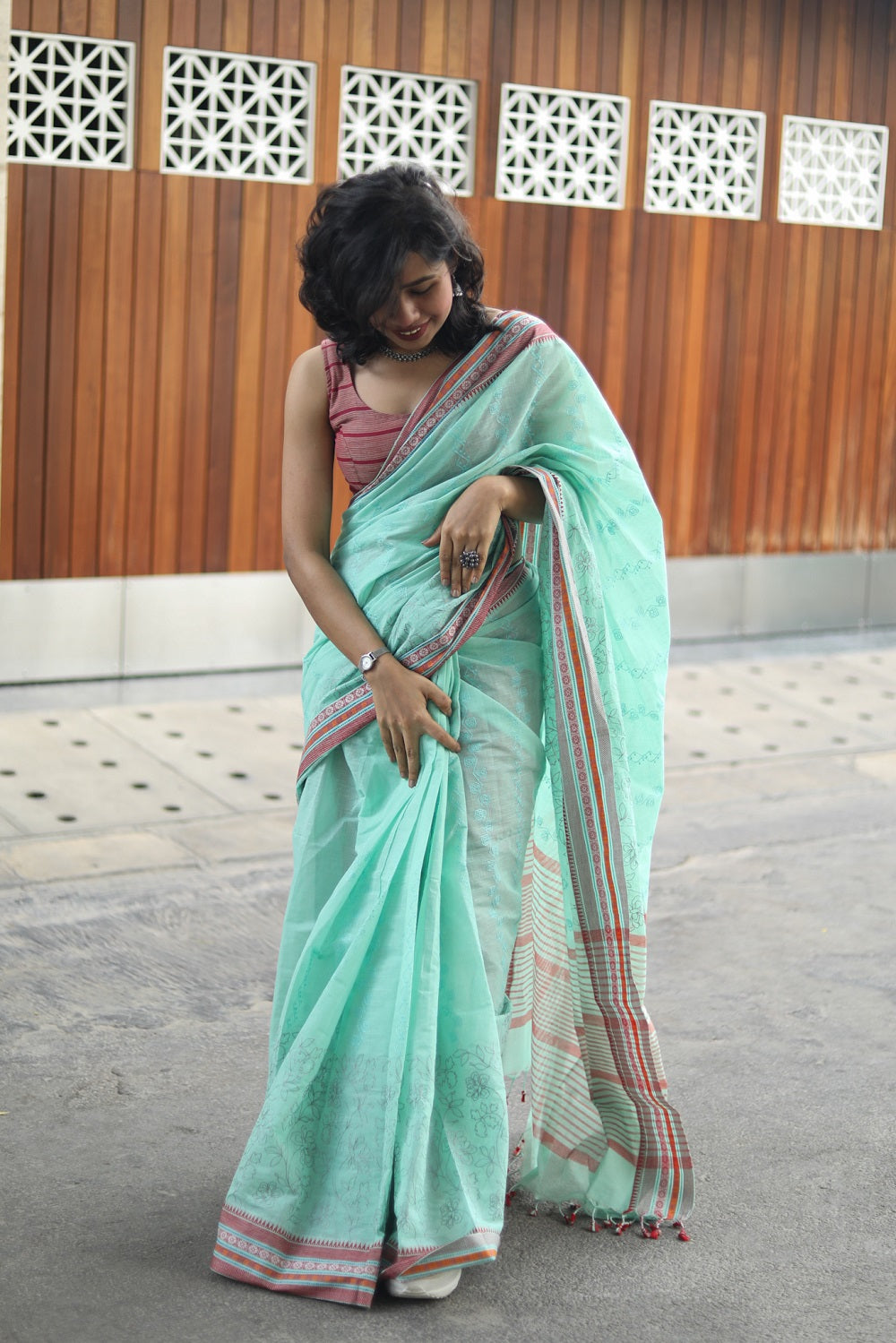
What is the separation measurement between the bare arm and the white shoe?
770 millimetres

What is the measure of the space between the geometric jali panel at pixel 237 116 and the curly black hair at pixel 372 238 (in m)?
3.84

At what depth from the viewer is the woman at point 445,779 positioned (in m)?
2.52

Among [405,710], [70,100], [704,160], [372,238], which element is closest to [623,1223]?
[405,710]

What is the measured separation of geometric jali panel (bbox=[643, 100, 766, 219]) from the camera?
712 centimetres

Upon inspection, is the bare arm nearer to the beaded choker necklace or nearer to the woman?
the woman

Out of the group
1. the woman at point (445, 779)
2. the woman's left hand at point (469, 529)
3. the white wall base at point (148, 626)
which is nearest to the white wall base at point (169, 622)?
the white wall base at point (148, 626)

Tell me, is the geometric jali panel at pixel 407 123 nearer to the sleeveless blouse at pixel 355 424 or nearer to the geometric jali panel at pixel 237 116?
the geometric jali panel at pixel 237 116

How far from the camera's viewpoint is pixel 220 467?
6.41 meters

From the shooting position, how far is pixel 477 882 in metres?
2.65

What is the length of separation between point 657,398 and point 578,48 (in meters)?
1.53

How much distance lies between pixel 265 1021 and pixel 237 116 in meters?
3.90

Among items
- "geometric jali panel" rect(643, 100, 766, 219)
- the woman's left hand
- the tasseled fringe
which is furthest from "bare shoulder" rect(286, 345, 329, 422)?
"geometric jali panel" rect(643, 100, 766, 219)

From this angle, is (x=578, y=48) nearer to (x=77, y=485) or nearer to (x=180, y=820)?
(x=77, y=485)

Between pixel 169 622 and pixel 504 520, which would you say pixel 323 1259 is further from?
pixel 169 622
